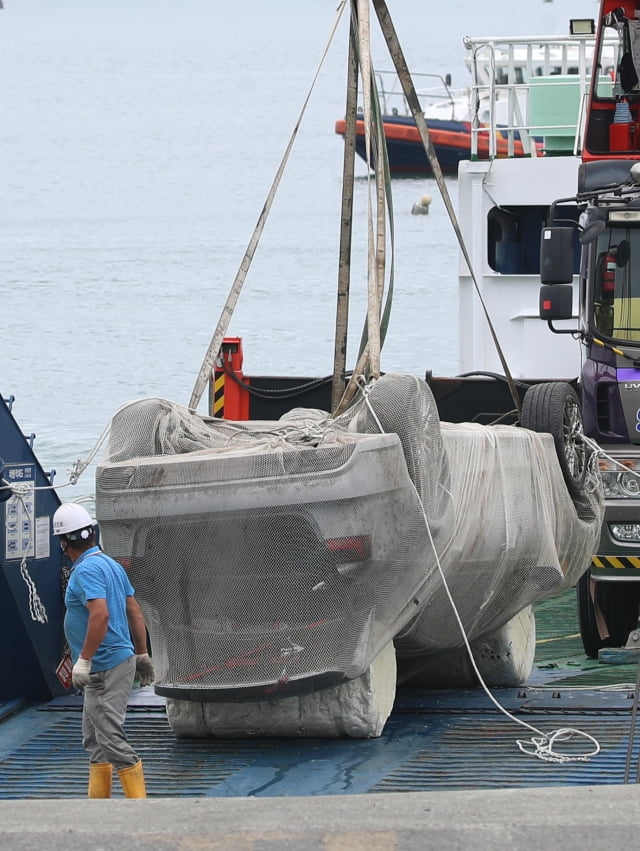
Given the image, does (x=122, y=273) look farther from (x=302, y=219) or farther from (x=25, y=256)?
(x=302, y=219)

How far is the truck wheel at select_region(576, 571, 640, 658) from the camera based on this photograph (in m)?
10.5

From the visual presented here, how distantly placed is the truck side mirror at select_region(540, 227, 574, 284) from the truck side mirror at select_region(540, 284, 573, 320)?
0.05 meters

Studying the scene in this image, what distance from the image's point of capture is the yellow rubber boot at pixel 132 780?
22.3ft

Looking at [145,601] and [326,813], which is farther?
[145,601]

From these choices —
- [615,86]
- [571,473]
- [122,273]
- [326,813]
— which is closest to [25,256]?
[122,273]

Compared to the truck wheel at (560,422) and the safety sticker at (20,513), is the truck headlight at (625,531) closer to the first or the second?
the truck wheel at (560,422)

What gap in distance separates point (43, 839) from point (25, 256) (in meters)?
45.4

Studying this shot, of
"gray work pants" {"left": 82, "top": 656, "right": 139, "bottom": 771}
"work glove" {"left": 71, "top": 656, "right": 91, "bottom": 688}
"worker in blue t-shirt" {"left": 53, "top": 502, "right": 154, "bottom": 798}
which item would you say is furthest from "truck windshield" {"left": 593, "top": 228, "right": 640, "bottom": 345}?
"work glove" {"left": 71, "top": 656, "right": 91, "bottom": 688}

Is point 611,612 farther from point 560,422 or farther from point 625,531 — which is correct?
point 560,422

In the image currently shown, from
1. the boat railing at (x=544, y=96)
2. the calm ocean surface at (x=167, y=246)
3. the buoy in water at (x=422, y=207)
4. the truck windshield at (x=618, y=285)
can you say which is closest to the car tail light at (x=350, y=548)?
the truck windshield at (x=618, y=285)

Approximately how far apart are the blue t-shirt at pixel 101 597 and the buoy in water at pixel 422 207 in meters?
49.9

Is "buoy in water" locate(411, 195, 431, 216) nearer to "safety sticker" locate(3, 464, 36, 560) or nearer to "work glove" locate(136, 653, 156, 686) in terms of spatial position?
"safety sticker" locate(3, 464, 36, 560)

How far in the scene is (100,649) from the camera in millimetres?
6898

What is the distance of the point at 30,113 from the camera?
297 ft
